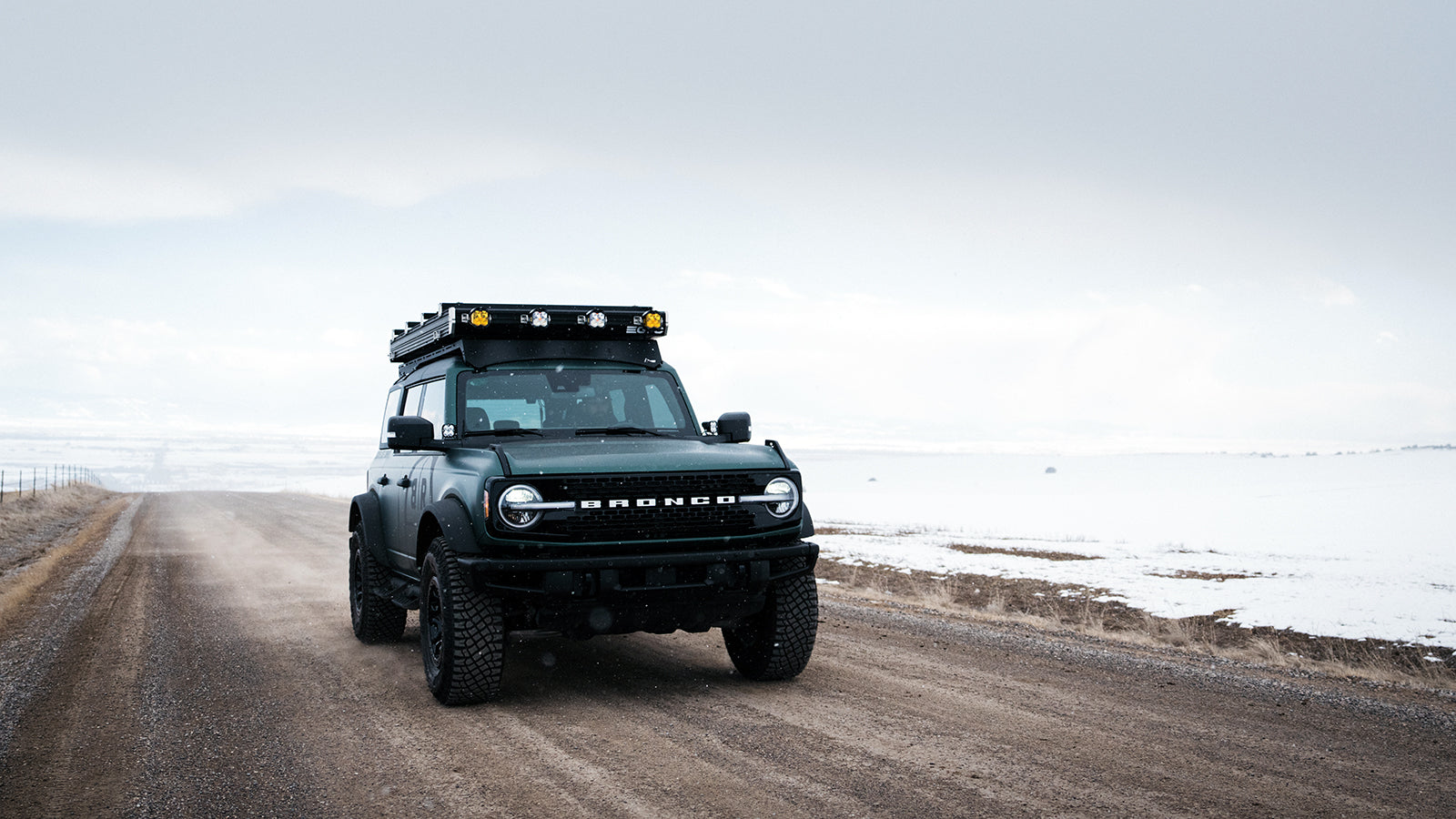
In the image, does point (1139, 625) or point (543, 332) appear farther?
point (1139, 625)

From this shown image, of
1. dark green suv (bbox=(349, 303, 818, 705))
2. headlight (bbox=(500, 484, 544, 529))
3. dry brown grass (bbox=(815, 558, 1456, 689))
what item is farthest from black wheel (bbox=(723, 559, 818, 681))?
dry brown grass (bbox=(815, 558, 1456, 689))

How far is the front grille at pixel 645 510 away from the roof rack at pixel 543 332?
1.87m

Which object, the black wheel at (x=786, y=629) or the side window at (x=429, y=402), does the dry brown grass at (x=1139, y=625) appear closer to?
the black wheel at (x=786, y=629)

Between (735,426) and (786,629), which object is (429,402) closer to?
(735,426)

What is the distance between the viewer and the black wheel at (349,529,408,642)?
8.47m

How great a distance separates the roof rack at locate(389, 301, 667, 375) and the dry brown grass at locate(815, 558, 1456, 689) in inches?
202

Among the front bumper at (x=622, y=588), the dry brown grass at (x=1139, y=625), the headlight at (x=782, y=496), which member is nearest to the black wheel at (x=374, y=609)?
the front bumper at (x=622, y=588)

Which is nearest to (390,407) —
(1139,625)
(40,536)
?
(1139,625)

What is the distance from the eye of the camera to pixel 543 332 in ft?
24.6

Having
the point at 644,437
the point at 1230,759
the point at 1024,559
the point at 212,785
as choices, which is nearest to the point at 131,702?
the point at 212,785

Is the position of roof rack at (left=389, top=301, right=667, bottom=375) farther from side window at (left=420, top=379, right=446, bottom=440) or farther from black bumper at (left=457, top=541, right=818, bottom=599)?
black bumper at (left=457, top=541, right=818, bottom=599)

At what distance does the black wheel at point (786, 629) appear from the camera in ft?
21.7

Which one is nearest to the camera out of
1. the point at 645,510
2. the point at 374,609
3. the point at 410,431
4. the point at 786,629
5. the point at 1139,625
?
the point at 645,510

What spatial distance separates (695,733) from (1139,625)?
24.7 ft
